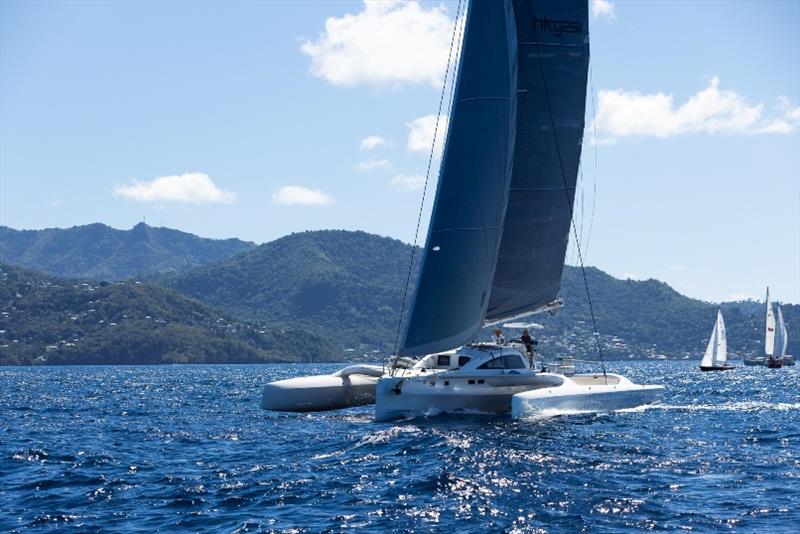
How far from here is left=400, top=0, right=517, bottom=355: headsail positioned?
33.2 meters

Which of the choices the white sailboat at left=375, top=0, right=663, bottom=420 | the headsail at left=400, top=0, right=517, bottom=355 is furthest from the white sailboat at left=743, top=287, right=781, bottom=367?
the headsail at left=400, top=0, right=517, bottom=355

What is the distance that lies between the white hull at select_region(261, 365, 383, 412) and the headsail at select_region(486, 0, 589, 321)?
6.24 metres

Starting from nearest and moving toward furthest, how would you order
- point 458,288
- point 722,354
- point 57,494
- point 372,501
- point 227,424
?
point 372,501 → point 57,494 → point 458,288 → point 227,424 → point 722,354

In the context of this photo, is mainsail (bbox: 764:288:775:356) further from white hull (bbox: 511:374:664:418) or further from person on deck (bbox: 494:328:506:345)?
person on deck (bbox: 494:328:506:345)

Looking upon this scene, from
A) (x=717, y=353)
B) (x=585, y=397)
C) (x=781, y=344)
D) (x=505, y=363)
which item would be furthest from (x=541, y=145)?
(x=781, y=344)

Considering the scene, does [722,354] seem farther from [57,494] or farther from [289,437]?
[57,494]

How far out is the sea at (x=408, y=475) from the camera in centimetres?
1783

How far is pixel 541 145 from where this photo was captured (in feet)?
120

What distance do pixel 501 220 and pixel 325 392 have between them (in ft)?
33.7

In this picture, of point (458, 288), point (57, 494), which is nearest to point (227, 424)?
point (458, 288)

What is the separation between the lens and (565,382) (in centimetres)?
3409

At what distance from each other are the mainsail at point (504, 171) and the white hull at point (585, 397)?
356 cm

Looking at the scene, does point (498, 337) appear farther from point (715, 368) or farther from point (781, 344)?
point (781, 344)

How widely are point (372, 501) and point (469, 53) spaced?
19528 millimetres
